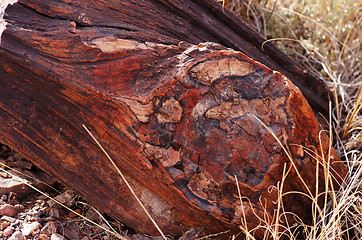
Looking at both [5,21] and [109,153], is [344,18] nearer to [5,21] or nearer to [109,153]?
[109,153]

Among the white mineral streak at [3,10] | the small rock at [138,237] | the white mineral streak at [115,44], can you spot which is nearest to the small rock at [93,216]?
the small rock at [138,237]

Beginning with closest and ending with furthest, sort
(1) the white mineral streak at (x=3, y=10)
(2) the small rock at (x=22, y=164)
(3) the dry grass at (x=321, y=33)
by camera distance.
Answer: (1) the white mineral streak at (x=3, y=10) → (2) the small rock at (x=22, y=164) → (3) the dry grass at (x=321, y=33)

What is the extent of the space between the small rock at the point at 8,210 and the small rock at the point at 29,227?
133mm

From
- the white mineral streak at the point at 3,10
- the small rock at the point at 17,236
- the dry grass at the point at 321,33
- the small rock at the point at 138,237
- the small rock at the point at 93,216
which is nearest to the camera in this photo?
the white mineral streak at the point at 3,10

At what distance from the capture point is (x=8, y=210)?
1983mm

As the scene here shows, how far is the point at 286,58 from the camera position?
2.52 meters

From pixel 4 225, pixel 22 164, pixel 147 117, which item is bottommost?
pixel 4 225

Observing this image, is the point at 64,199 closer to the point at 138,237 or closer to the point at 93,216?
the point at 93,216

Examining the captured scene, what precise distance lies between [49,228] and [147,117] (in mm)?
854

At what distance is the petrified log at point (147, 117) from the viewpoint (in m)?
1.75

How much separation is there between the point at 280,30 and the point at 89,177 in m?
2.42

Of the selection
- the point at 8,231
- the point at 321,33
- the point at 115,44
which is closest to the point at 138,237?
the point at 8,231

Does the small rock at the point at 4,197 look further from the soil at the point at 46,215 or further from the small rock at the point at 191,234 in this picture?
the small rock at the point at 191,234

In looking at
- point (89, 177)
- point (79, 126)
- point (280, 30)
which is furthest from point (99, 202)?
point (280, 30)
